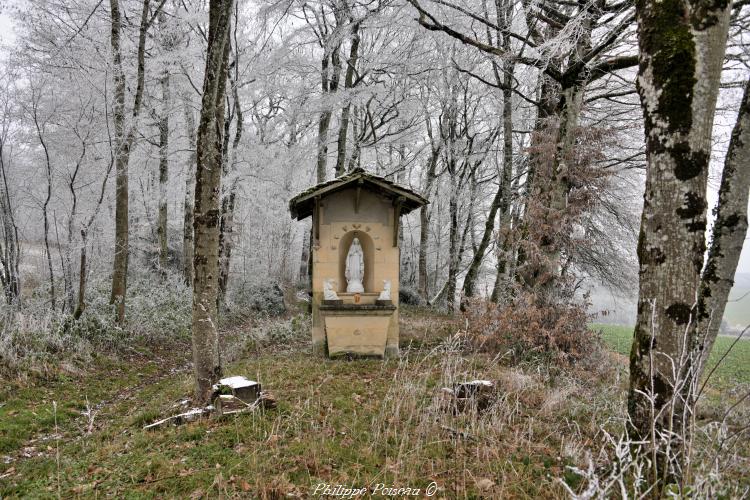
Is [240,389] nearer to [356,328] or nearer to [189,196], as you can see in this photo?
[356,328]

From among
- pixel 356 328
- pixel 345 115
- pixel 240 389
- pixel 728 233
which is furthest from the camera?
pixel 345 115

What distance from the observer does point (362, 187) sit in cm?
838

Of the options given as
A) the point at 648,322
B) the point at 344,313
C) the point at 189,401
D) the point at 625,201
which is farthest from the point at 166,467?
the point at 625,201

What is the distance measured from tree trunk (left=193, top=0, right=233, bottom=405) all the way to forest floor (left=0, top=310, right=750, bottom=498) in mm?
675

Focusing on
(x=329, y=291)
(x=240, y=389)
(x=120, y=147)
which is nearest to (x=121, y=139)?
(x=120, y=147)

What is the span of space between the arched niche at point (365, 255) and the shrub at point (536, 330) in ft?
7.45

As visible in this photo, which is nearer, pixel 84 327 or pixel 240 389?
pixel 240 389

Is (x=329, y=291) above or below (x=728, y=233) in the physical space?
below

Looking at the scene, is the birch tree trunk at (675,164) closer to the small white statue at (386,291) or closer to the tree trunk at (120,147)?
the small white statue at (386,291)

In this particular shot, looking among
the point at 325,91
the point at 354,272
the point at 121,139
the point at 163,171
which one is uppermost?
the point at 325,91

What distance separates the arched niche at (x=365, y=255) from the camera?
28.4 ft

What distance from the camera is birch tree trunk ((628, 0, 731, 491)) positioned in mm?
2627

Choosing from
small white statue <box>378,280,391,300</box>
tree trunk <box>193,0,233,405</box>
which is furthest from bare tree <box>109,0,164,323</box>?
small white statue <box>378,280,391,300</box>

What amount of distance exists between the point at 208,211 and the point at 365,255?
4320 millimetres
